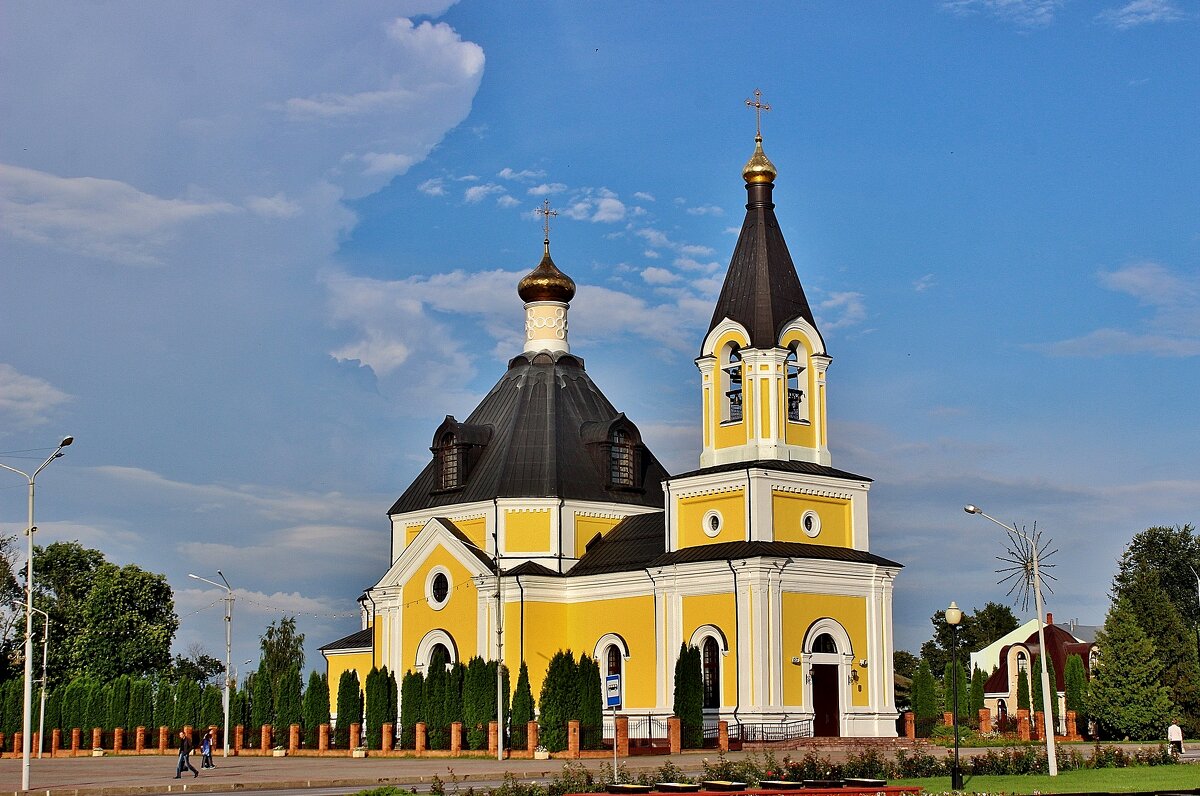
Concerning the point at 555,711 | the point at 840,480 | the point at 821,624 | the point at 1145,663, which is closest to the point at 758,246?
the point at 840,480

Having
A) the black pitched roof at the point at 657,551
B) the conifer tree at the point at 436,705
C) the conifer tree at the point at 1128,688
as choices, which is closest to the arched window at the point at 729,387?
the black pitched roof at the point at 657,551

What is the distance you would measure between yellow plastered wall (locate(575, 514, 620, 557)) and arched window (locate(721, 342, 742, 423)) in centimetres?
616

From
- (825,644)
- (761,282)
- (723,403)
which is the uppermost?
(761,282)

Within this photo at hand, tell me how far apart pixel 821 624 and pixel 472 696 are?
9.88 metres

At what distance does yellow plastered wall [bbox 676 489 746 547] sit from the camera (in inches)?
1690

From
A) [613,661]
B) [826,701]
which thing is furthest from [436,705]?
[826,701]

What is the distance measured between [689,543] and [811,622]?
14.2 ft

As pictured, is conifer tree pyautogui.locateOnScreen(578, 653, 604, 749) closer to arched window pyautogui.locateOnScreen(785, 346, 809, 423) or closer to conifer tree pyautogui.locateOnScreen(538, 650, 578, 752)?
conifer tree pyautogui.locateOnScreen(538, 650, 578, 752)

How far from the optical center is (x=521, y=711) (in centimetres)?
4084

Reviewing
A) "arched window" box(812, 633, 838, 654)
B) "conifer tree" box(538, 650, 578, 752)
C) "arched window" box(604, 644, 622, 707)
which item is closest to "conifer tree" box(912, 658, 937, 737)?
"arched window" box(812, 633, 838, 654)

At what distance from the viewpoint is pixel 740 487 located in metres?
42.8

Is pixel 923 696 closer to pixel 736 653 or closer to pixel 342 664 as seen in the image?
pixel 736 653

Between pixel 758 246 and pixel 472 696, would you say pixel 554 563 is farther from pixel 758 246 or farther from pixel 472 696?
pixel 758 246

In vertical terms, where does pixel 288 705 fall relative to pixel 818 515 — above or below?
below
